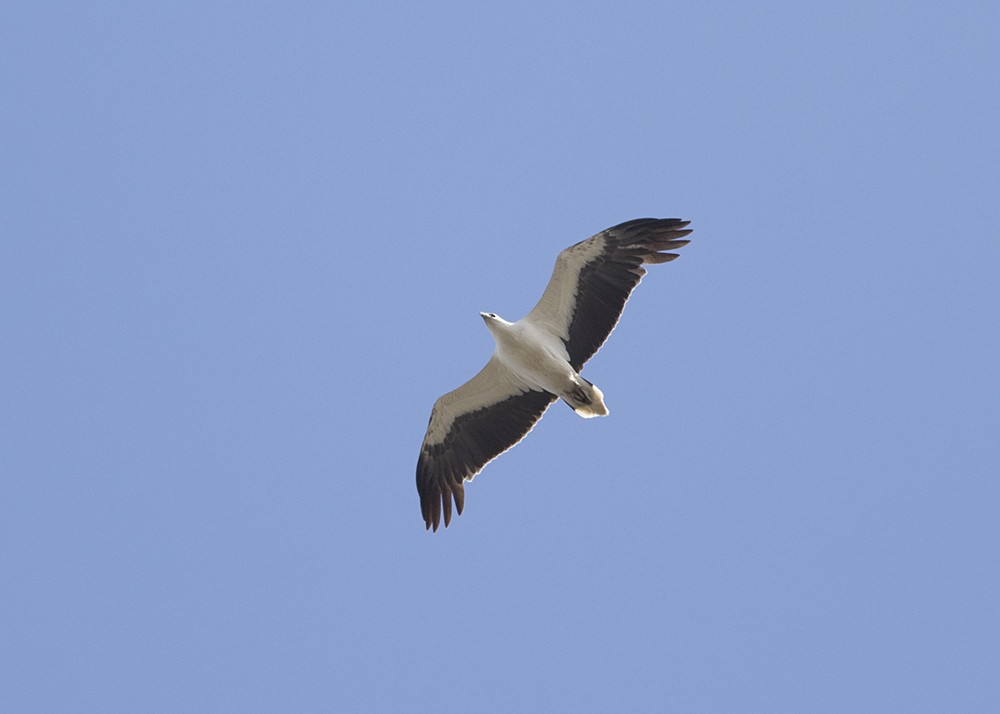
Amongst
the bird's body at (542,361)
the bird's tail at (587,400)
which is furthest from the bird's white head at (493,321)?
the bird's tail at (587,400)

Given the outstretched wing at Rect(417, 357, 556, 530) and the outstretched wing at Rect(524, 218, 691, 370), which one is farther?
the outstretched wing at Rect(417, 357, 556, 530)

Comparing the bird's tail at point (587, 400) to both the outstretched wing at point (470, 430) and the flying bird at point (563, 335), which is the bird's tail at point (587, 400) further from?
the outstretched wing at point (470, 430)

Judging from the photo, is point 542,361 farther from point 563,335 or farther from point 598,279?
point 598,279

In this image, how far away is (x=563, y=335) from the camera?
71.2 feet

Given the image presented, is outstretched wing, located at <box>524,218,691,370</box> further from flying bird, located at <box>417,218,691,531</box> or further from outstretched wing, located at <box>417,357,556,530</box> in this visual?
outstretched wing, located at <box>417,357,556,530</box>

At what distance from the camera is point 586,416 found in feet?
70.5

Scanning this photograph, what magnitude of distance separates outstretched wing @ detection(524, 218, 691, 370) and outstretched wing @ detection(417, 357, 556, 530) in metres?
1.18

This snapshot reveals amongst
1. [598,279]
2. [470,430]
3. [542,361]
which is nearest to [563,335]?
[542,361]

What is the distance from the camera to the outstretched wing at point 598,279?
21.2 meters

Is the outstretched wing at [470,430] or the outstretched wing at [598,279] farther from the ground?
the outstretched wing at [598,279]

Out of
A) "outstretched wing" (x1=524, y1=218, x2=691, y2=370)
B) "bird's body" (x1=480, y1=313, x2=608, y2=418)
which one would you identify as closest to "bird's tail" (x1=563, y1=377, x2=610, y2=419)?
"bird's body" (x1=480, y1=313, x2=608, y2=418)

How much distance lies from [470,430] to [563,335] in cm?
249

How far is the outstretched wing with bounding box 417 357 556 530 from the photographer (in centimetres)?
2233

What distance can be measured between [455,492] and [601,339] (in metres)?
3.80
